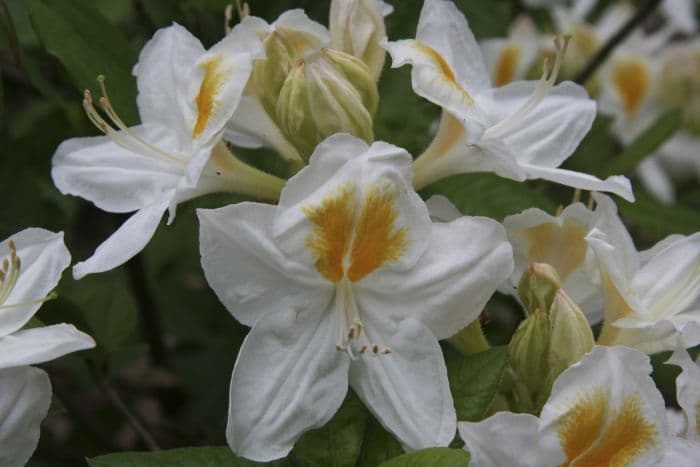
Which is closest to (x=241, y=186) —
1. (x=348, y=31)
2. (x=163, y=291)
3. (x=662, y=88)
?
(x=348, y=31)

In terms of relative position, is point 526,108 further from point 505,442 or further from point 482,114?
point 505,442

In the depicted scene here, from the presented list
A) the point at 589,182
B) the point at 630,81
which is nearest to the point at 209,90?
the point at 589,182

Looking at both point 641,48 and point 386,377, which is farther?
point 641,48

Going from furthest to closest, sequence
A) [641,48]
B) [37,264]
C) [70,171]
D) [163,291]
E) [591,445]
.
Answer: [641,48]
[163,291]
[70,171]
[37,264]
[591,445]

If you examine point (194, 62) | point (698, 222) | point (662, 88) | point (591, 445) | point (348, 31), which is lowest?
point (662, 88)

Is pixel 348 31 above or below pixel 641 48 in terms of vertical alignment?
above

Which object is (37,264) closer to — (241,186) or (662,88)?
(241,186)

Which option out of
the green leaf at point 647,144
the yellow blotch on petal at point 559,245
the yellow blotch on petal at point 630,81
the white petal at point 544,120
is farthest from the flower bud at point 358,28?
the yellow blotch on petal at point 630,81
